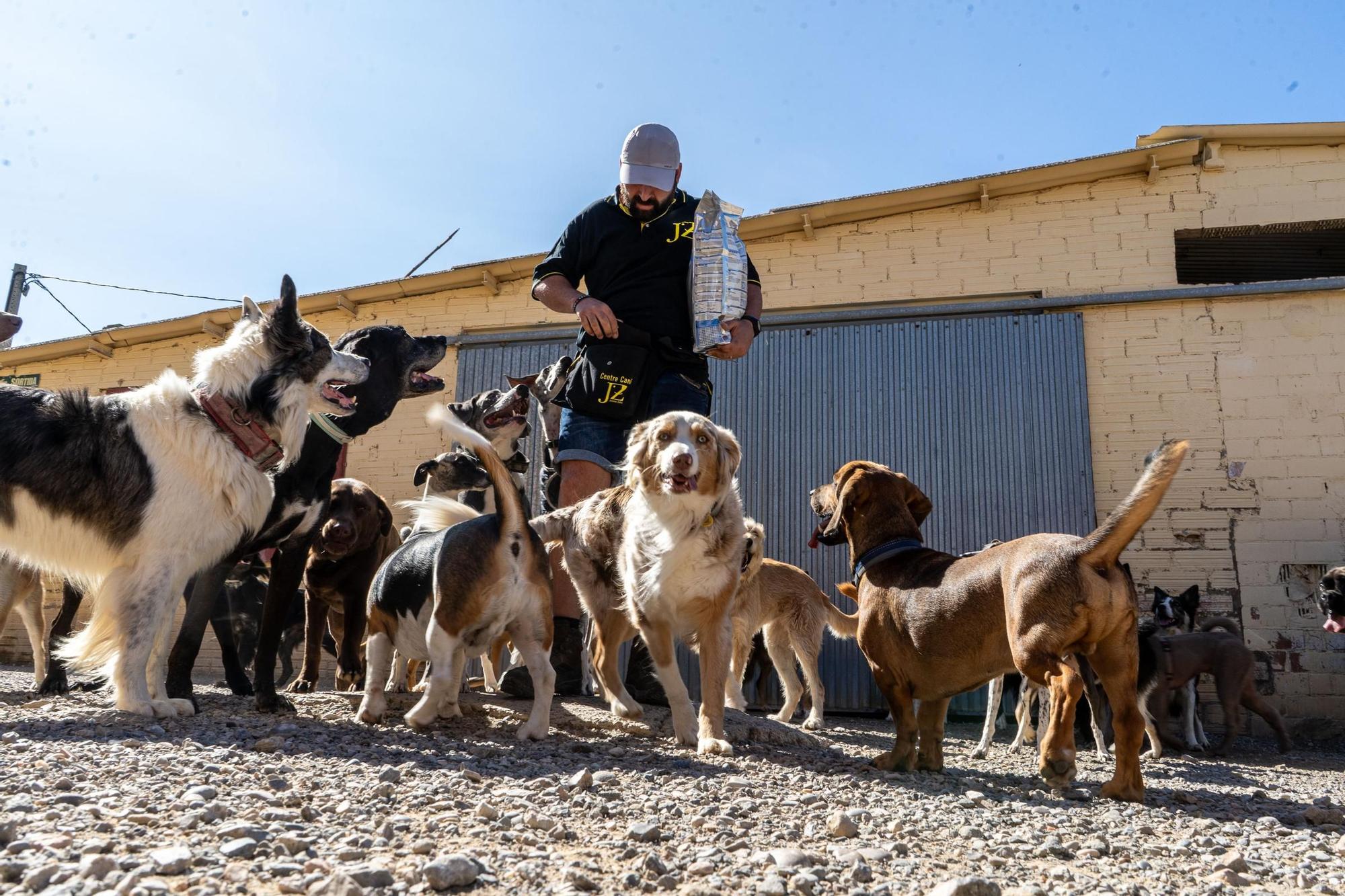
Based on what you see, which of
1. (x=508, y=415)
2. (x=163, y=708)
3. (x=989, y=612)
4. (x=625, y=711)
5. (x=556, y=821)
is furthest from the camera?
(x=508, y=415)

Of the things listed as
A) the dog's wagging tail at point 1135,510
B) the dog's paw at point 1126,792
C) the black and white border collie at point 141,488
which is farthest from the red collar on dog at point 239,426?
the dog's paw at point 1126,792

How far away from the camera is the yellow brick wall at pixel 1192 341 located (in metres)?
8.32

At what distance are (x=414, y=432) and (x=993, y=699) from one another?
709 cm

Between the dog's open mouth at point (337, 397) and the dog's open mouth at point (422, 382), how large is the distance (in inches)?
32.1

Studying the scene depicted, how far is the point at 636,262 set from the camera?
16.7 ft

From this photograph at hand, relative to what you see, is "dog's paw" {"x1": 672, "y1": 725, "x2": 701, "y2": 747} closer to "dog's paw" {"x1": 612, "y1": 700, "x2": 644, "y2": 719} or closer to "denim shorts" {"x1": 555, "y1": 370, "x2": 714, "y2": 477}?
"dog's paw" {"x1": 612, "y1": 700, "x2": 644, "y2": 719}

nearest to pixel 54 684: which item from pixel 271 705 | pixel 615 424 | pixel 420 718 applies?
pixel 271 705

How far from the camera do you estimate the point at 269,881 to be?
1.80 m

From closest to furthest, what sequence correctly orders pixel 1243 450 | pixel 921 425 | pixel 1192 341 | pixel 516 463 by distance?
pixel 516 463 < pixel 1243 450 < pixel 1192 341 < pixel 921 425

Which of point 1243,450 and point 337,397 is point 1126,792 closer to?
point 337,397

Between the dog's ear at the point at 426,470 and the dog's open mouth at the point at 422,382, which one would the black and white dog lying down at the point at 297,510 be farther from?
the dog's ear at the point at 426,470

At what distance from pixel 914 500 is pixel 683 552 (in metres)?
1.17

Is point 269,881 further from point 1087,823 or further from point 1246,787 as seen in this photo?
point 1246,787

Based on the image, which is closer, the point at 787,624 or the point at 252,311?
the point at 252,311
